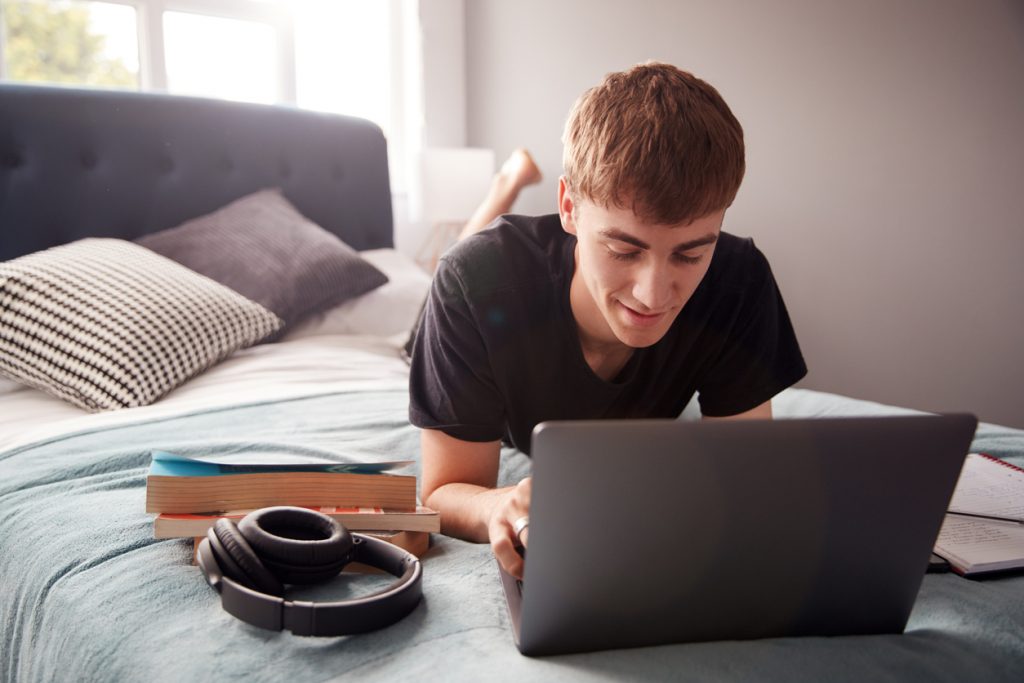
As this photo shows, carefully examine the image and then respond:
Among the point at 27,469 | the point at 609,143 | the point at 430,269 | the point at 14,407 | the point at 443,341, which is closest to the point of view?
the point at 609,143

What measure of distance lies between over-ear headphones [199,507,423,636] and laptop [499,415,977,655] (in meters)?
0.13

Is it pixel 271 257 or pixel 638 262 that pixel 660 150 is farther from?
pixel 271 257

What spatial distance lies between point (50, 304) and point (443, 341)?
3.42 feet

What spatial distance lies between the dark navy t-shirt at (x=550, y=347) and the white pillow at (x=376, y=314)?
3.48ft

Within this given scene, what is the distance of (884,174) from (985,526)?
5.23 feet

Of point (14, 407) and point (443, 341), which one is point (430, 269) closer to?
point (14, 407)

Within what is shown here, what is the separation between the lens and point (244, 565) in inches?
28.4

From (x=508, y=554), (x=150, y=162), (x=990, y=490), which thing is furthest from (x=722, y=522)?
(x=150, y=162)

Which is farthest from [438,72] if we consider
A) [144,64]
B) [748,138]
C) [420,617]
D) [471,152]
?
[420,617]

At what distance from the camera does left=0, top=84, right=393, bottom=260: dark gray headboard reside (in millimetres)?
2105

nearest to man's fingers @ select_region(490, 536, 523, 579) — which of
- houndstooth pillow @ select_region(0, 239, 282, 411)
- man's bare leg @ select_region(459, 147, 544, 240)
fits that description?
houndstooth pillow @ select_region(0, 239, 282, 411)

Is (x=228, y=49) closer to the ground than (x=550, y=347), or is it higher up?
higher up

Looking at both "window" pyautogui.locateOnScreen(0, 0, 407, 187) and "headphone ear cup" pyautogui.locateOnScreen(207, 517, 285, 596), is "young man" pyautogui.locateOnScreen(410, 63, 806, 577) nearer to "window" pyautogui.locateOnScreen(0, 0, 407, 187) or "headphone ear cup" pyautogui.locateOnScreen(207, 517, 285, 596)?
"headphone ear cup" pyautogui.locateOnScreen(207, 517, 285, 596)

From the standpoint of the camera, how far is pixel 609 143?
94 centimetres
